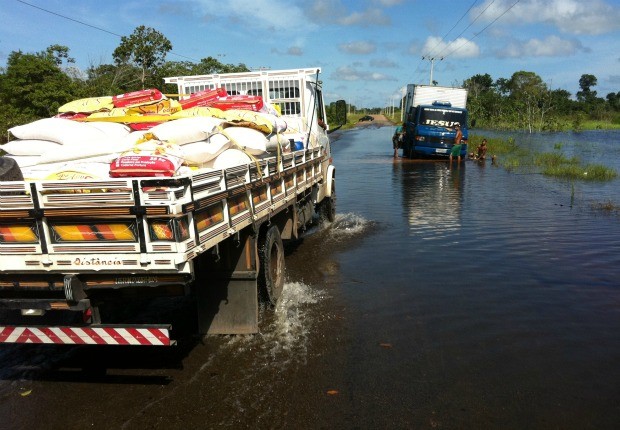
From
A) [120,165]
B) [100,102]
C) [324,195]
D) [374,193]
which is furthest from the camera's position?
[374,193]

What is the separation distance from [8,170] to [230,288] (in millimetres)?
1965

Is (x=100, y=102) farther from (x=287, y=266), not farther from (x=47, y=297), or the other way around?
(x=287, y=266)

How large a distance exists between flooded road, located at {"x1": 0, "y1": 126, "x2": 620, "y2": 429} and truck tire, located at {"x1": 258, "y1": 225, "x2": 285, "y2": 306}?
0.75 feet

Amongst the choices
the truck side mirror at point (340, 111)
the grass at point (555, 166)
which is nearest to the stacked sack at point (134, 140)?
the truck side mirror at point (340, 111)

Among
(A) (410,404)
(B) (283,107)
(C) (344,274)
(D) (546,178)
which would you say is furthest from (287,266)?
(D) (546,178)

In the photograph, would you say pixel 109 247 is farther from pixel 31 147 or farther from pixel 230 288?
pixel 31 147

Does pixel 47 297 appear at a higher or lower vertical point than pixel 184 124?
lower

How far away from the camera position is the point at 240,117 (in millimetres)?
4879

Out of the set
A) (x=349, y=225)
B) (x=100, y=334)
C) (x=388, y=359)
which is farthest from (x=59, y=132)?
(x=349, y=225)

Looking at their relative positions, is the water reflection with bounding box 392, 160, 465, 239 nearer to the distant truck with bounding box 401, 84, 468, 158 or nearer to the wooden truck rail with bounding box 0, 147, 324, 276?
the distant truck with bounding box 401, 84, 468, 158

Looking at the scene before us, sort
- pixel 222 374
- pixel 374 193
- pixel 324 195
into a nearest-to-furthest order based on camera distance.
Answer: pixel 222 374 → pixel 324 195 → pixel 374 193

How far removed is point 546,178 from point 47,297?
16.2m

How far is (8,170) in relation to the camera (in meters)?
A: 3.31

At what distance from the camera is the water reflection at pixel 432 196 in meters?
9.04
